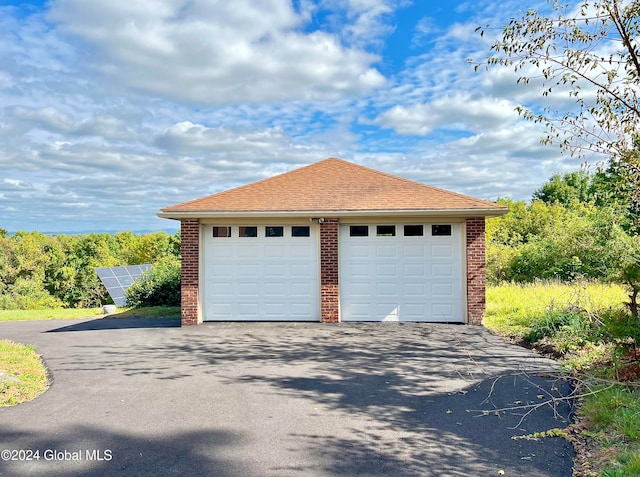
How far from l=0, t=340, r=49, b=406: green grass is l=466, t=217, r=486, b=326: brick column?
8.67 metres

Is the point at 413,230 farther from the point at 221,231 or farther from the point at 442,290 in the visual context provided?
the point at 221,231

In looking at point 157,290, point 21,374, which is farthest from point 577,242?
point 21,374

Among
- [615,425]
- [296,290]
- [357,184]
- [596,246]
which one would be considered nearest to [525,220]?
[596,246]

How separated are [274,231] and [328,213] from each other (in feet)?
5.07

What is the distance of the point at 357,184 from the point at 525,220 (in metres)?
19.0

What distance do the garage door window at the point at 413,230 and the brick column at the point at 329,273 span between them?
174 cm

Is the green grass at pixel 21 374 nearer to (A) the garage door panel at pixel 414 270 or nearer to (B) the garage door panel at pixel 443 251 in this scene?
(A) the garage door panel at pixel 414 270

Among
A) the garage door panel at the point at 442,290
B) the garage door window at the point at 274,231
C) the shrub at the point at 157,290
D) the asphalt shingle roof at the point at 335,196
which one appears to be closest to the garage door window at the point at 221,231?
the asphalt shingle roof at the point at 335,196

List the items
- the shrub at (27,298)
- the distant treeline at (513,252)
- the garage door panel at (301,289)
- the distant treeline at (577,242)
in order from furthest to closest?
the shrub at (27,298)
the garage door panel at (301,289)
the distant treeline at (513,252)
the distant treeline at (577,242)

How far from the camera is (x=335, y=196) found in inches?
454

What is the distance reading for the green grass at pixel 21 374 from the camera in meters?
5.76

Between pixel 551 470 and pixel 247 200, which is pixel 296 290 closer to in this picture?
pixel 247 200

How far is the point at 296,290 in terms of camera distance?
11180 millimetres

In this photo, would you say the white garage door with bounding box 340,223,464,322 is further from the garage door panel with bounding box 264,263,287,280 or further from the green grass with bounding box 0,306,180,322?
the green grass with bounding box 0,306,180,322
